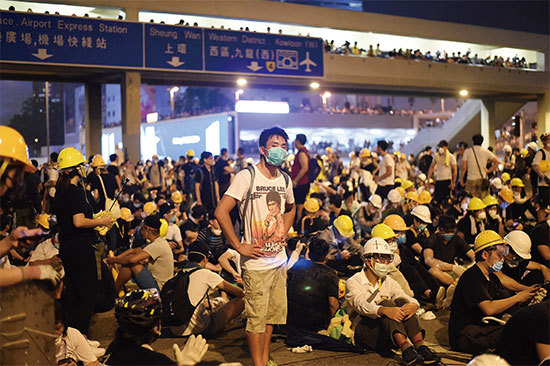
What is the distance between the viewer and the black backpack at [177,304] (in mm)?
6664

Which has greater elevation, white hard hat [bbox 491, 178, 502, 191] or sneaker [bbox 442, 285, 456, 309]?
white hard hat [bbox 491, 178, 502, 191]

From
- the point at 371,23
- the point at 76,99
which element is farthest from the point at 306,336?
the point at 76,99

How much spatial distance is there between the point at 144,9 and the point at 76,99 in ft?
143

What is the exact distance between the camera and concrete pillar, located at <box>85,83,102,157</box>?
75.6ft

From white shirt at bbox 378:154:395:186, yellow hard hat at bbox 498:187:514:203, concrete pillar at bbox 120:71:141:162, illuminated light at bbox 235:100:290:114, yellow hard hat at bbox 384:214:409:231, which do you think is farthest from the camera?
illuminated light at bbox 235:100:290:114

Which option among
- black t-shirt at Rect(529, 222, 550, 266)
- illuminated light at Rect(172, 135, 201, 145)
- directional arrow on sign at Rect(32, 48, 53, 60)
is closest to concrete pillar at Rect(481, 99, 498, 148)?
illuminated light at Rect(172, 135, 201, 145)

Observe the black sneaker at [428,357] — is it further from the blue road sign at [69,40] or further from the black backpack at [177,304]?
the blue road sign at [69,40]

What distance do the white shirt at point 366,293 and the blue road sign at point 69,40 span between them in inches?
597

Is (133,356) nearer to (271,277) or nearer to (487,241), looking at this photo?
(271,277)

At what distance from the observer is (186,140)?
3941cm

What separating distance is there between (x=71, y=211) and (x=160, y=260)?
230 centimetres

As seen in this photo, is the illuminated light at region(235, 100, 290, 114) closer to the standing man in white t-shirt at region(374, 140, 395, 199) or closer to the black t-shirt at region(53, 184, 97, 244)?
the standing man in white t-shirt at region(374, 140, 395, 199)

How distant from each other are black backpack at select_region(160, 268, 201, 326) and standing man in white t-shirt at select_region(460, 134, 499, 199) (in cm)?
939

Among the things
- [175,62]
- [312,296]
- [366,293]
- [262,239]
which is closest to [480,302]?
[366,293]
